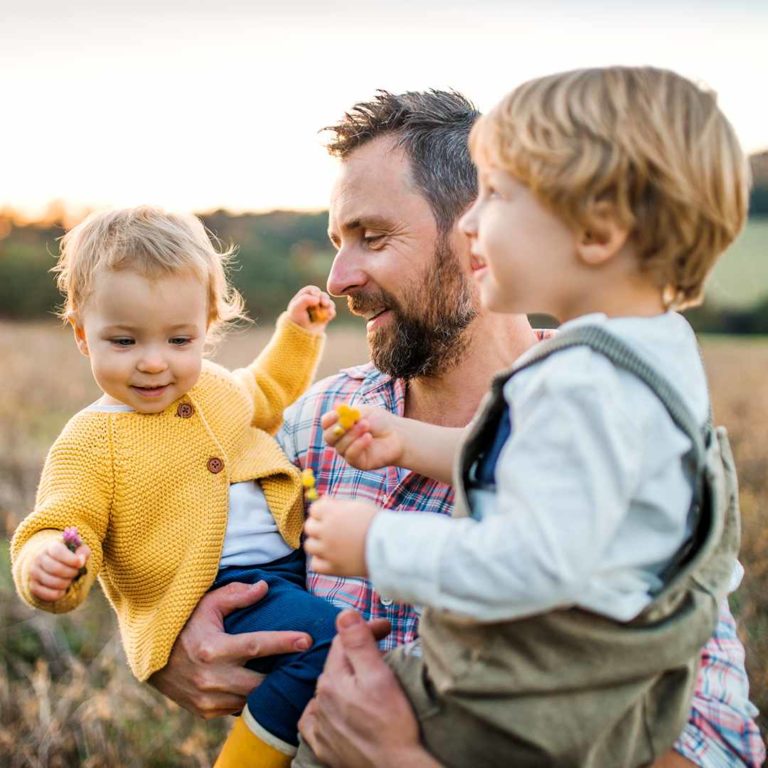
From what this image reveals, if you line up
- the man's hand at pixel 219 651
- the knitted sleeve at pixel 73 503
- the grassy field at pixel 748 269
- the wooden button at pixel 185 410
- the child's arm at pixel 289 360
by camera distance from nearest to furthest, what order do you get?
1. the knitted sleeve at pixel 73 503
2. the man's hand at pixel 219 651
3. the wooden button at pixel 185 410
4. the child's arm at pixel 289 360
5. the grassy field at pixel 748 269

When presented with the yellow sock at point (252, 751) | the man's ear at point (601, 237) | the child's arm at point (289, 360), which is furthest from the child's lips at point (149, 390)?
the man's ear at point (601, 237)

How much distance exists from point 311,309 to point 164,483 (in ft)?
3.02

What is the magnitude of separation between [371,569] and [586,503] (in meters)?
0.40

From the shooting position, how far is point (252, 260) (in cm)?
2041

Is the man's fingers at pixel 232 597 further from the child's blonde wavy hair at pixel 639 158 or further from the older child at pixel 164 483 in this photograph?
the child's blonde wavy hair at pixel 639 158

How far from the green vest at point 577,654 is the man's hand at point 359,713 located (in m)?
0.15

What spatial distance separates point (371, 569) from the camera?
1.62 meters

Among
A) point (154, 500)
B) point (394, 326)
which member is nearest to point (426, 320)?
point (394, 326)

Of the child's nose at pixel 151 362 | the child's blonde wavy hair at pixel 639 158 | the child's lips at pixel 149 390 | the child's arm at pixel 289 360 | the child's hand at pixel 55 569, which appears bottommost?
the child's hand at pixel 55 569

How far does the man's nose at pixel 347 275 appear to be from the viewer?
305cm

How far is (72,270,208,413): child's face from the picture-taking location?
2.35 meters

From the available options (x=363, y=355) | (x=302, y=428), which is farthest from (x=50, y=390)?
(x=302, y=428)

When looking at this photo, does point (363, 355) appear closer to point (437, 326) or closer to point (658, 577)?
point (437, 326)

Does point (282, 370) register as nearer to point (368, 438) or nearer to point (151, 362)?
point (151, 362)
